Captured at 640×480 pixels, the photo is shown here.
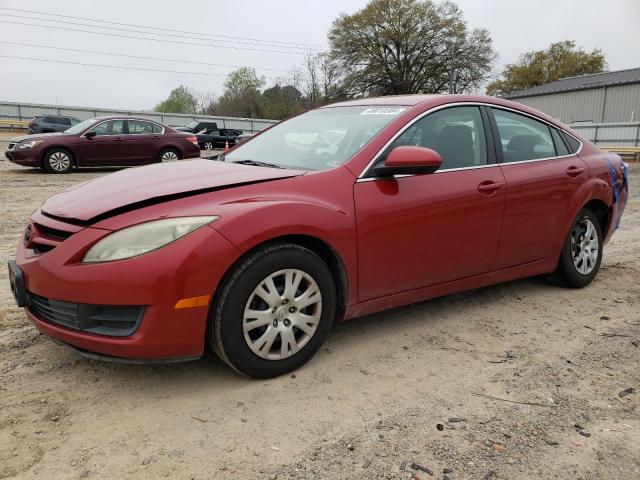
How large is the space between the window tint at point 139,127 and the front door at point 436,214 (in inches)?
439

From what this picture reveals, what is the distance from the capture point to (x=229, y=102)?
6016 cm

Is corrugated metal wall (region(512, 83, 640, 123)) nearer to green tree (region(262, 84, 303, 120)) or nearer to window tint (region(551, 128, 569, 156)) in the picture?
green tree (region(262, 84, 303, 120))

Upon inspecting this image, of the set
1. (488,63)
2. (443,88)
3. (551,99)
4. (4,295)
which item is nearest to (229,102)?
(443,88)

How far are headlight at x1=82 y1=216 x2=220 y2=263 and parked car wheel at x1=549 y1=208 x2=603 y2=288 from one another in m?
3.23

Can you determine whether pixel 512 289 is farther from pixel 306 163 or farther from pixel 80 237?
pixel 80 237

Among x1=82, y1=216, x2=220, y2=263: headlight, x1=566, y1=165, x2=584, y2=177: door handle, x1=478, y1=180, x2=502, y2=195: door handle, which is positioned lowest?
x1=82, y1=216, x2=220, y2=263: headlight

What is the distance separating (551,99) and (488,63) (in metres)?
8.61

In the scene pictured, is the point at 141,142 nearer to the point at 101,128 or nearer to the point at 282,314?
the point at 101,128

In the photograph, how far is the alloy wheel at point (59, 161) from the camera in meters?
12.2

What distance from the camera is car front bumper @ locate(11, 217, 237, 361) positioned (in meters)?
2.47

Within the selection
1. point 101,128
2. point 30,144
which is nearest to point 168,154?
point 101,128

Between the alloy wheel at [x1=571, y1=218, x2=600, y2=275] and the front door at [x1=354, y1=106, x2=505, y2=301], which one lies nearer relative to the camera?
the front door at [x1=354, y1=106, x2=505, y2=301]

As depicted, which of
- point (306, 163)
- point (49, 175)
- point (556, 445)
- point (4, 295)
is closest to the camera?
point (556, 445)

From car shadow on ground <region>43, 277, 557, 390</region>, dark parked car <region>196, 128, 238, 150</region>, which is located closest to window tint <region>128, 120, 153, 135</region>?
car shadow on ground <region>43, 277, 557, 390</region>
